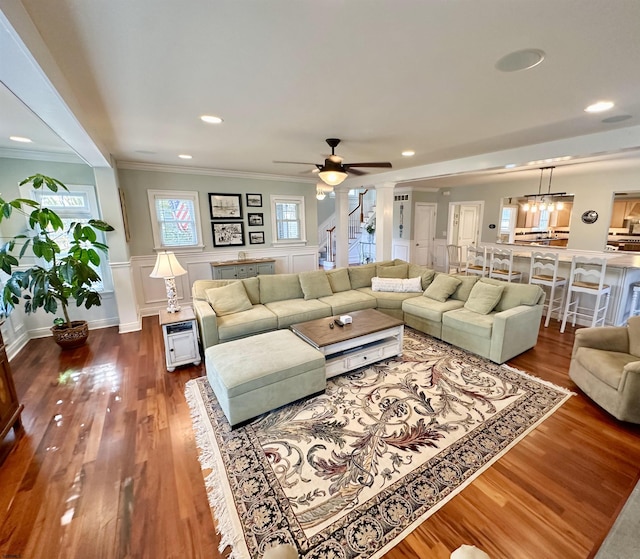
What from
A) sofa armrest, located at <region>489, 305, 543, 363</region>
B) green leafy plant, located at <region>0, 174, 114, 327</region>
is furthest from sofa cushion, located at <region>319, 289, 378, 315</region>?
green leafy plant, located at <region>0, 174, 114, 327</region>

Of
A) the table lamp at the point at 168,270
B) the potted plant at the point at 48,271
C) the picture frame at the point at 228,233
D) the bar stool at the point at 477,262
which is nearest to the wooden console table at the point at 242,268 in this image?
the picture frame at the point at 228,233

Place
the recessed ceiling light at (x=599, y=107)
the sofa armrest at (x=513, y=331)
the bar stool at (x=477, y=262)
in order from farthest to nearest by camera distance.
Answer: the bar stool at (x=477, y=262) → the sofa armrest at (x=513, y=331) → the recessed ceiling light at (x=599, y=107)

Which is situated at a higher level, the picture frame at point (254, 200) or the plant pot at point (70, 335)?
the picture frame at point (254, 200)

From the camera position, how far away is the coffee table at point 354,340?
284cm

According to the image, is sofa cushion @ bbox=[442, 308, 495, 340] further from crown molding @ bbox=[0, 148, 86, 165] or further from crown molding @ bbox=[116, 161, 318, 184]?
crown molding @ bbox=[0, 148, 86, 165]

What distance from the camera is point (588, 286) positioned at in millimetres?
3939

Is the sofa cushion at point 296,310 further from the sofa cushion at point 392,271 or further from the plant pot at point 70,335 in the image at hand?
the plant pot at point 70,335

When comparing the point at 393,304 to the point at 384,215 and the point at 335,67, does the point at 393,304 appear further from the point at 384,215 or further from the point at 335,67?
the point at 335,67

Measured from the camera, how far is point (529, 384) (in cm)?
278

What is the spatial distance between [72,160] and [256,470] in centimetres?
483

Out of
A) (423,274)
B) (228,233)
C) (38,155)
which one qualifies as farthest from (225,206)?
(423,274)

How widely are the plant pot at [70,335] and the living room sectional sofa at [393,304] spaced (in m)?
1.60

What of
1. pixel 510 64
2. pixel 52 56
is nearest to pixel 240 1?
pixel 52 56

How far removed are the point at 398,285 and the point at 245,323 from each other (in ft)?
7.95
